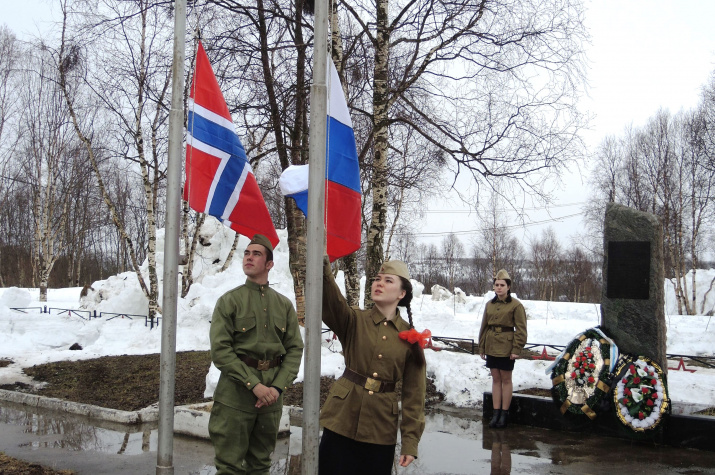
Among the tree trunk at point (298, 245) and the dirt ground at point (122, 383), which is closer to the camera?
the dirt ground at point (122, 383)

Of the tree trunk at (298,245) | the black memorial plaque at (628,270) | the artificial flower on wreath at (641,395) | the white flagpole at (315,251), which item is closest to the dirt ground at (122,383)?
the tree trunk at (298,245)

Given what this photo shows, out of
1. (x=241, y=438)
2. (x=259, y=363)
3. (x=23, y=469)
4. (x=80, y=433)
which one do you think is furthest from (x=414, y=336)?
(x=80, y=433)

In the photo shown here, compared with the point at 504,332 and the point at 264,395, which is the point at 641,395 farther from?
the point at 264,395

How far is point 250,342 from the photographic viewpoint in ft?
15.5

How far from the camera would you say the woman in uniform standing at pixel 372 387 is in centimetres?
374

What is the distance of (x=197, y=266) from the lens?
28688 millimetres

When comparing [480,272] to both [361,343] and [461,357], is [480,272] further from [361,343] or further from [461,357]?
[361,343]

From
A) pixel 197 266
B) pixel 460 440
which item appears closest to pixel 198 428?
pixel 460 440

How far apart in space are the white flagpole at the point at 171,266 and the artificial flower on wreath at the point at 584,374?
4919 millimetres

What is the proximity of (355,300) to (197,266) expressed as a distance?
1774 centimetres

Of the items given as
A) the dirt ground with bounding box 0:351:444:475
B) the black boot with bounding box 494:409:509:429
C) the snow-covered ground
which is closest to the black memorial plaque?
the black boot with bounding box 494:409:509:429

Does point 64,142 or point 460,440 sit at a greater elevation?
point 64,142

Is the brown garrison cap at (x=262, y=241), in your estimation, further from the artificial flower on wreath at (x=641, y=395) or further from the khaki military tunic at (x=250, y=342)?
the artificial flower on wreath at (x=641, y=395)

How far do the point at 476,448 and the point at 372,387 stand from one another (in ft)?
12.9
